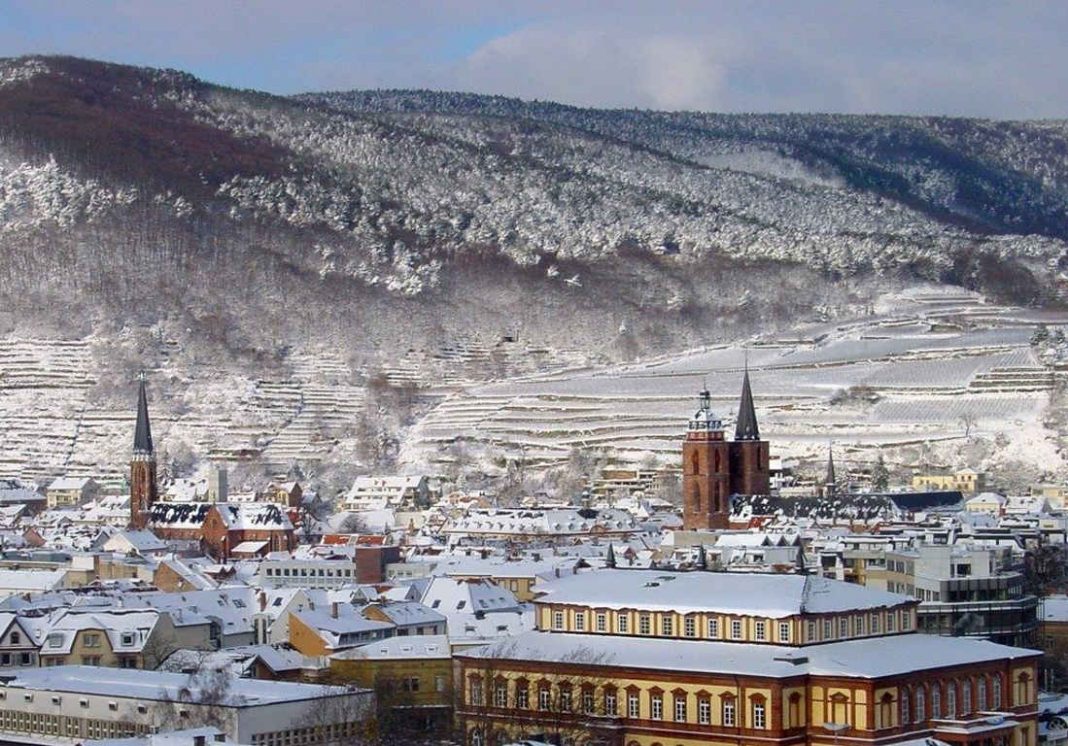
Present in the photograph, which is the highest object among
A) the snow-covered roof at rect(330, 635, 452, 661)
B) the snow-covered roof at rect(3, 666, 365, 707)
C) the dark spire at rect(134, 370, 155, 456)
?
the dark spire at rect(134, 370, 155, 456)

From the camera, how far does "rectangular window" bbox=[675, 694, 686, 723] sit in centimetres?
6894

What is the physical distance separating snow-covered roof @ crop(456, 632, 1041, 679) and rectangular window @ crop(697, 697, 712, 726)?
0.70m

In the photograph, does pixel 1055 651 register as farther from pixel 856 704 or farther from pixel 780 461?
pixel 780 461

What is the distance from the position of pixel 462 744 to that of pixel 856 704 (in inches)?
378

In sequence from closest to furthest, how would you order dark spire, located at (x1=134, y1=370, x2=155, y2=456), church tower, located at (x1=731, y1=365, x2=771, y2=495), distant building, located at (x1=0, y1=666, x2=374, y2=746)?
1. distant building, located at (x1=0, y1=666, x2=374, y2=746)
2. church tower, located at (x1=731, y1=365, x2=771, y2=495)
3. dark spire, located at (x1=134, y1=370, x2=155, y2=456)

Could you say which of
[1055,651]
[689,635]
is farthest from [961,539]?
[689,635]

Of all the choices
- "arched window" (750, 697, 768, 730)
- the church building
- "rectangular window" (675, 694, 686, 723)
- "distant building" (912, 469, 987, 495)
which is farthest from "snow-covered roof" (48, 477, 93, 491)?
"arched window" (750, 697, 768, 730)

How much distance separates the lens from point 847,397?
189750mm

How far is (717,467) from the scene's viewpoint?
140 m

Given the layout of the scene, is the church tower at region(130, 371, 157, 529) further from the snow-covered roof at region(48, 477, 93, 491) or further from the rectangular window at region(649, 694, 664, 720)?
the rectangular window at region(649, 694, 664, 720)

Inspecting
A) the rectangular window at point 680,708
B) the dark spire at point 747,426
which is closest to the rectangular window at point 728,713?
the rectangular window at point 680,708

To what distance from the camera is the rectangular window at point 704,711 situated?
68438mm

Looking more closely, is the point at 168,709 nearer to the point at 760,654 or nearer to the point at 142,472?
the point at 760,654

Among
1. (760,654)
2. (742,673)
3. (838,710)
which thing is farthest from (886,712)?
(760,654)
